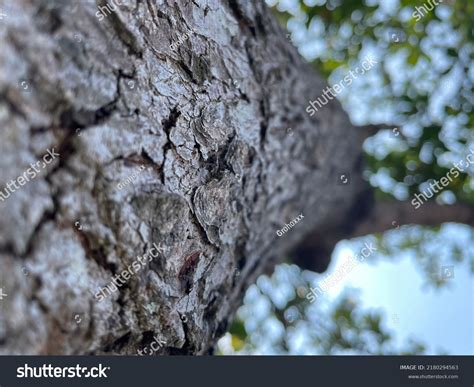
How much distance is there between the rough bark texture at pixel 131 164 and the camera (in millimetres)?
865

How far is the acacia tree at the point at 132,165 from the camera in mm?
866

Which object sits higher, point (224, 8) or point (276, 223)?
point (224, 8)

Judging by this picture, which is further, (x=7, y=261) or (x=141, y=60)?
(x=141, y=60)

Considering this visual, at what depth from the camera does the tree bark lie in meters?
0.87

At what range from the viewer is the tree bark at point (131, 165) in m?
0.87

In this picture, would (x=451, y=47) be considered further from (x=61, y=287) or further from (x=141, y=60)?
(x=61, y=287)

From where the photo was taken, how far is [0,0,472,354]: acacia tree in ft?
2.84

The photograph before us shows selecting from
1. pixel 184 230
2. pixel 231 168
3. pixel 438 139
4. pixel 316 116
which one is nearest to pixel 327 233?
pixel 438 139

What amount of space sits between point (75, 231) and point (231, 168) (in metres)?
0.58

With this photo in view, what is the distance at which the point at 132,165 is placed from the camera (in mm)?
1061

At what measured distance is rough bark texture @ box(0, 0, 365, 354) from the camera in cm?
86

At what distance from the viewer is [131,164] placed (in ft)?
3.47

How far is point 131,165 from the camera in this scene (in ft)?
3.47

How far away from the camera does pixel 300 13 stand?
3000mm
